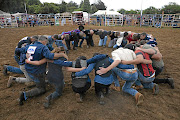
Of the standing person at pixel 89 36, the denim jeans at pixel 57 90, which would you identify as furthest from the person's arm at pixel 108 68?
the standing person at pixel 89 36

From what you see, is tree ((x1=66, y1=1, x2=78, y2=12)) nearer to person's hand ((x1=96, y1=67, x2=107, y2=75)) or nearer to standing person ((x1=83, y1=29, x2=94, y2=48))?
standing person ((x1=83, y1=29, x2=94, y2=48))

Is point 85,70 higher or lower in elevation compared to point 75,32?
lower

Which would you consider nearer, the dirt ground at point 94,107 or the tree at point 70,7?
the dirt ground at point 94,107

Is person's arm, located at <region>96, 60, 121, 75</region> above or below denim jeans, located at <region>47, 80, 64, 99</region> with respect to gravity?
above

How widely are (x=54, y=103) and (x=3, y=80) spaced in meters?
2.17

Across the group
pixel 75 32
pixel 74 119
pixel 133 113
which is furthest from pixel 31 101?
pixel 75 32

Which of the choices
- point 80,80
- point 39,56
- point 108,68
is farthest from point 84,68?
point 39,56

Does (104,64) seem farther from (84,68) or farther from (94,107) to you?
(94,107)

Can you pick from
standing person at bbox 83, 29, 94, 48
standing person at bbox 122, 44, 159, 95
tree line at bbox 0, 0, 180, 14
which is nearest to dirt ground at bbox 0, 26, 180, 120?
standing person at bbox 122, 44, 159, 95

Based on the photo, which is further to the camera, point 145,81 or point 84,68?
point 145,81

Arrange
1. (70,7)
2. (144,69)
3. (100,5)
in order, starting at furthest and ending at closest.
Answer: (100,5) → (70,7) → (144,69)

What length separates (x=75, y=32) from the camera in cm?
728

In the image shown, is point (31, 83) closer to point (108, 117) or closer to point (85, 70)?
point (85, 70)

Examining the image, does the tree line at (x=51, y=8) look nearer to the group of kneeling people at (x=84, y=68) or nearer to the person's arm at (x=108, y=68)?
the group of kneeling people at (x=84, y=68)
